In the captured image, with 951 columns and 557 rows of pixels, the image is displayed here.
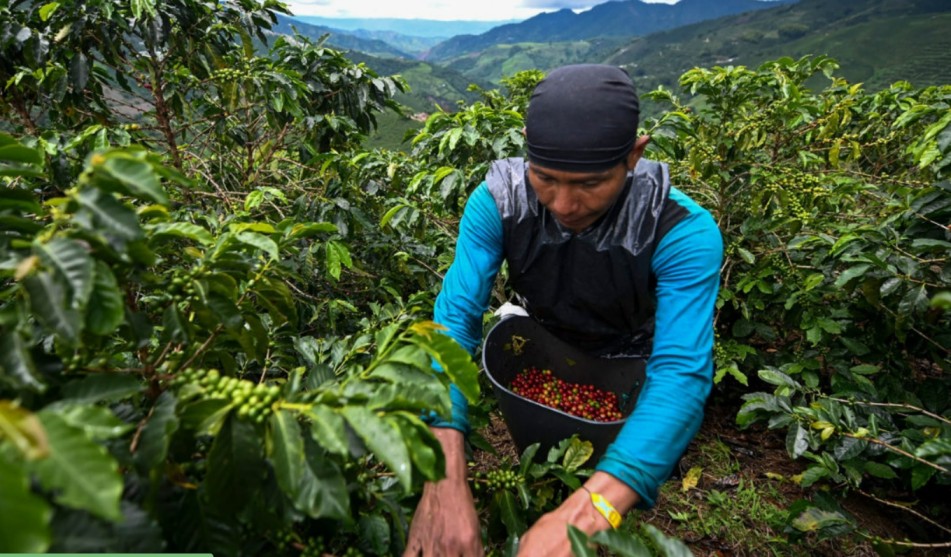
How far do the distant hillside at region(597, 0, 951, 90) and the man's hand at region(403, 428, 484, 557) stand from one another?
65.6 meters

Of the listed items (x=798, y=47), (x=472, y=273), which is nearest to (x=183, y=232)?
(x=472, y=273)

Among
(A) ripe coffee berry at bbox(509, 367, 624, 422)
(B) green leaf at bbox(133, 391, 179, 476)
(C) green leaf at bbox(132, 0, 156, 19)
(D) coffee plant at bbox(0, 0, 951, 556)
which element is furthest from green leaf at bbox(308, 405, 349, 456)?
(C) green leaf at bbox(132, 0, 156, 19)

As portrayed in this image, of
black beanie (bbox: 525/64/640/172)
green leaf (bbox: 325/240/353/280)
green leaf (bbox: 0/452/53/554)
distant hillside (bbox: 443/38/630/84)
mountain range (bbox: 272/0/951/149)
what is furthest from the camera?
distant hillside (bbox: 443/38/630/84)

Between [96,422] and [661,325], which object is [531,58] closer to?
[661,325]

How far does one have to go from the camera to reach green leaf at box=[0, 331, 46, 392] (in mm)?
745

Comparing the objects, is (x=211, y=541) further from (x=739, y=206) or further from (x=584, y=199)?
(x=739, y=206)

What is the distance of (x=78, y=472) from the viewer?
599 mm

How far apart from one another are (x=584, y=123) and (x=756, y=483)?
2972mm

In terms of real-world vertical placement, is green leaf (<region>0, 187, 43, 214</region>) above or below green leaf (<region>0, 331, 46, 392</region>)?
above

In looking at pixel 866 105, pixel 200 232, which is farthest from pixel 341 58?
pixel 866 105

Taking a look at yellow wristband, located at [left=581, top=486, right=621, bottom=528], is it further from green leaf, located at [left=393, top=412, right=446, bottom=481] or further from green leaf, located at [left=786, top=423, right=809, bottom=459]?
green leaf, located at [left=786, top=423, right=809, bottom=459]

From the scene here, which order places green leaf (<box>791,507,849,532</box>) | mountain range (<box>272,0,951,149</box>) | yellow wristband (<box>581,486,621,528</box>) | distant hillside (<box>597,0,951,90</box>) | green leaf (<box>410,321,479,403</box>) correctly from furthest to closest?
mountain range (<box>272,0,951,149</box>) → distant hillside (<box>597,0,951,90</box>) → green leaf (<box>791,507,849,532</box>) → yellow wristband (<box>581,486,621,528</box>) → green leaf (<box>410,321,479,403</box>)

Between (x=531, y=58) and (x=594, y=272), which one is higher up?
(x=594, y=272)

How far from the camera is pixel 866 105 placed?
15.6 ft
